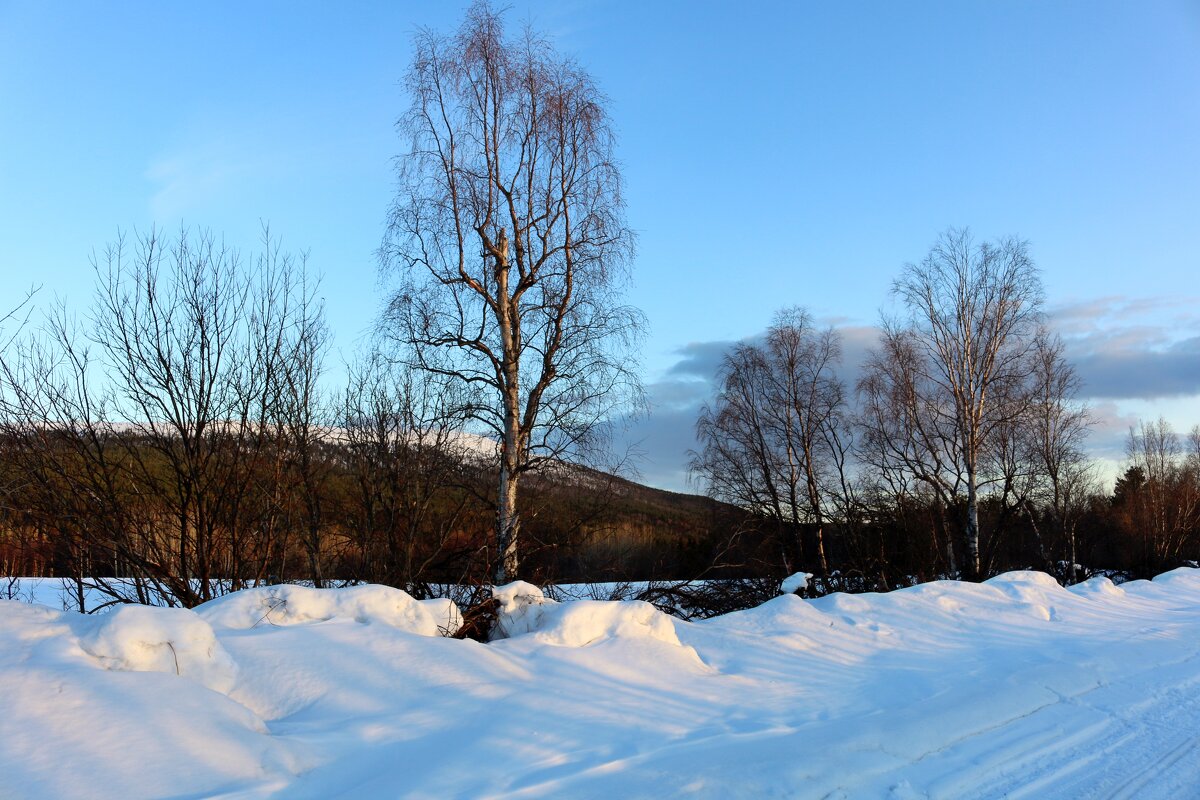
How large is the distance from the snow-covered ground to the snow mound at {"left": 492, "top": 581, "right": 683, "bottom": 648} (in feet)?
0.08

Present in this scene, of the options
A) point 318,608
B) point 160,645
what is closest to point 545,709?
point 318,608

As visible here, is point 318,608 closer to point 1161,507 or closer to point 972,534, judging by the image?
point 972,534

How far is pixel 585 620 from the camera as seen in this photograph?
24.2ft

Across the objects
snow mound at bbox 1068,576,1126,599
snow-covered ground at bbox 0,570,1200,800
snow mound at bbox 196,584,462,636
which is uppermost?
snow mound at bbox 196,584,462,636

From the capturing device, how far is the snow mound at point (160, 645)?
14.8ft

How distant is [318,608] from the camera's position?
6.55 m

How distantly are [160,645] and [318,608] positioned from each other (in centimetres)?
187

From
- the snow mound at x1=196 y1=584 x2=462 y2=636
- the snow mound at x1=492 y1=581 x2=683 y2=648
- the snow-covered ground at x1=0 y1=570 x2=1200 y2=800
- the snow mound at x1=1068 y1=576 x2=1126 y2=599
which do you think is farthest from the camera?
the snow mound at x1=1068 y1=576 x2=1126 y2=599

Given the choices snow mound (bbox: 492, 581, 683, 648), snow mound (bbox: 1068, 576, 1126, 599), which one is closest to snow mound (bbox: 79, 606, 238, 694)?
snow mound (bbox: 492, 581, 683, 648)

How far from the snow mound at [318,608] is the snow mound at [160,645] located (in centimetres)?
106

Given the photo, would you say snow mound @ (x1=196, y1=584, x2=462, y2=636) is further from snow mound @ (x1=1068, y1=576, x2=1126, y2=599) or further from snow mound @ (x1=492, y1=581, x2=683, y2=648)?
snow mound @ (x1=1068, y1=576, x2=1126, y2=599)

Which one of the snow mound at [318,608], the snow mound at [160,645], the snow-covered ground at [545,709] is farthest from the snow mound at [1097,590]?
the snow mound at [160,645]

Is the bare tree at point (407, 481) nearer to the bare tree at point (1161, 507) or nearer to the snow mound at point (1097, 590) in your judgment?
the snow mound at point (1097, 590)

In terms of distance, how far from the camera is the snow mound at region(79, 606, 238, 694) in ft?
14.8
